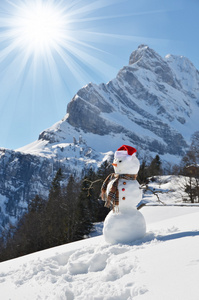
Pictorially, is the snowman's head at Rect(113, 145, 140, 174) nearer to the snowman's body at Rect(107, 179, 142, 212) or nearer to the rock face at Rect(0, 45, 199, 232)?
the snowman's body at Rect(107, 179, 142, 212)

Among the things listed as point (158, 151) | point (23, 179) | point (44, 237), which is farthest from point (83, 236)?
point (158, 151)

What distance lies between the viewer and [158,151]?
600ft

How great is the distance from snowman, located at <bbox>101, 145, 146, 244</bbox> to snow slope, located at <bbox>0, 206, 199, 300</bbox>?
28cm

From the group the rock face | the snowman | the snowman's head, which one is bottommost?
the snowman

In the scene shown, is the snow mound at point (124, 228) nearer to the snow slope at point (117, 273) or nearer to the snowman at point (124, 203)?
the snowman at point (124, 203)

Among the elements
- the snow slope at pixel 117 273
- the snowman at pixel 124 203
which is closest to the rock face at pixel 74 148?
the snowman at pixel 124 203

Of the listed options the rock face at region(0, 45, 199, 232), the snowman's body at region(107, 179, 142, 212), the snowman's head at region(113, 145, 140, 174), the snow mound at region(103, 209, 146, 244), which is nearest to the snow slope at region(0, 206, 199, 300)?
the snow mound at region(103, 209, 146, 244)

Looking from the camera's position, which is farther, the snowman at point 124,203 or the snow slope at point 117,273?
the snowman at point 124,203

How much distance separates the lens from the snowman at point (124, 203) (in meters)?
4.18

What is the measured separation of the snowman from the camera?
418 centimetres

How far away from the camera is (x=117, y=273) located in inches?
110

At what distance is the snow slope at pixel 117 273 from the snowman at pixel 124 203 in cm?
28

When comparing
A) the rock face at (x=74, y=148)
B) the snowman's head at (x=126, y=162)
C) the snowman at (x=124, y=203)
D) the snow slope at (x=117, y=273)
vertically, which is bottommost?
the snow slope at (x=117, y=273)

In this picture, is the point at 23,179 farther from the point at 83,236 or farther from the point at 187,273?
the point at 187,273
